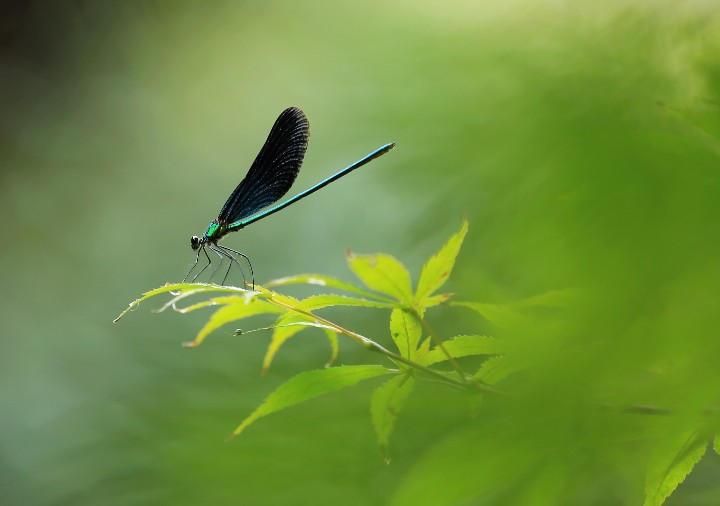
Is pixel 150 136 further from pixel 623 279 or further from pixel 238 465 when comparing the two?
pixel 623 279

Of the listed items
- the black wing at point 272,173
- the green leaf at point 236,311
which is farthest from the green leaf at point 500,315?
the black wing at point 272,173

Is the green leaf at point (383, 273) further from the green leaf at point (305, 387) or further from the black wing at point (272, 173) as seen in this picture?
the black wing at point (272, 173)

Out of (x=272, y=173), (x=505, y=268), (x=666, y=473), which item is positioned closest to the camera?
(x=505, y=268)

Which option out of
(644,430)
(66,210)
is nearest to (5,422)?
(66,210)

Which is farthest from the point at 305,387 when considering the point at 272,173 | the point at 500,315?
the point at 272,173

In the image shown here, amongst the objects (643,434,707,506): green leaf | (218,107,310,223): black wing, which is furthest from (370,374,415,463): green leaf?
(218,107,310,223): black wing

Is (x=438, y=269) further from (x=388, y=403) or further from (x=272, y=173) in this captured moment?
(x=272, y=173)

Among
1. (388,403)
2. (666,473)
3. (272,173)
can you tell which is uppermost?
(272,173)
